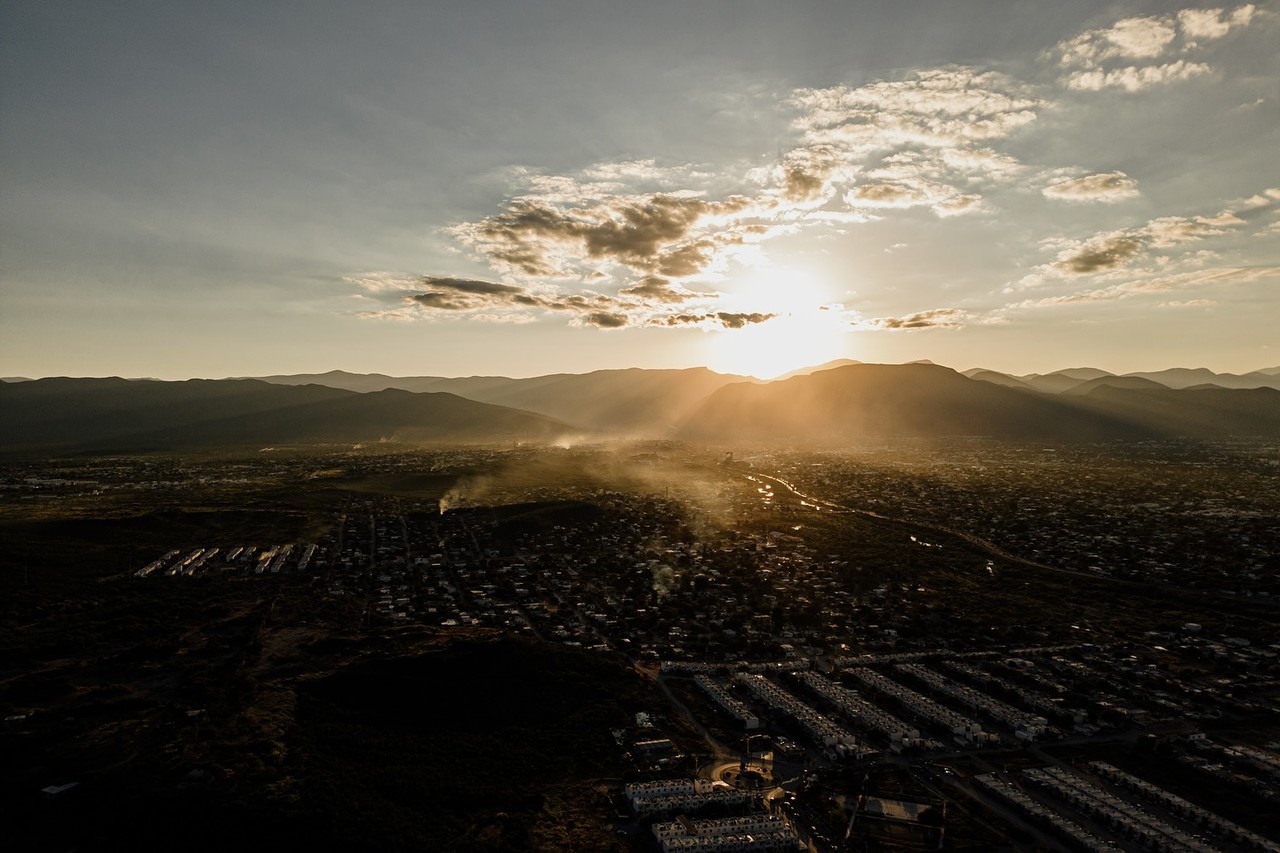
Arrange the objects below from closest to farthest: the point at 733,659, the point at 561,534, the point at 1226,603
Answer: the point at 733,659 < the point at 1226,603 < the point at 561,534

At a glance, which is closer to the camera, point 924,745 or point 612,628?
point 924,745

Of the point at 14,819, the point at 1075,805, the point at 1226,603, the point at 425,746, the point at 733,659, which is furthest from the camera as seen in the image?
the point at 1226,603

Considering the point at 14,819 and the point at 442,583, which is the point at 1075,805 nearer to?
the point at 14,819

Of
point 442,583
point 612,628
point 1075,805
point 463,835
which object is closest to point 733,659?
point 612,628

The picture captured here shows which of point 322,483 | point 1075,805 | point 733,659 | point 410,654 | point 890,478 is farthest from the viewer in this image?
point 890,478

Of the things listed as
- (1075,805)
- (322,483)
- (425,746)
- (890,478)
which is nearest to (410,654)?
(425,746)

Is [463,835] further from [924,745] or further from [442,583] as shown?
[442,583]

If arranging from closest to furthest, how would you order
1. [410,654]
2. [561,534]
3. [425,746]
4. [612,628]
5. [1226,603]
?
[425,746] < [410,654] < [612,628] < [1226,603] < [561,534]

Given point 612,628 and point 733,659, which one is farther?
point 612,628
